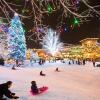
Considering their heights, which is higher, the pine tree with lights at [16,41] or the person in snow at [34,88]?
the pine tree with lights at [16,41]

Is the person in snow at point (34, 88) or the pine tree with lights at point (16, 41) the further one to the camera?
the pine tree with lights at point (16, 41)

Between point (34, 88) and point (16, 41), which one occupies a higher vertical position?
point (16, 41)

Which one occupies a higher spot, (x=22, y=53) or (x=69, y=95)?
(x=22, y=53)

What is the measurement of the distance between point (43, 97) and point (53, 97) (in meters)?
0.64

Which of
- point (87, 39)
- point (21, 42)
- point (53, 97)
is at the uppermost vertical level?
point (87, 39)

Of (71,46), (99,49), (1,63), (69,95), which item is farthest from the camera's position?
(71,46)

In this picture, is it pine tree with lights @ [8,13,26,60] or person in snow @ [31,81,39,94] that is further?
pine tree with lights @ [8,13,26,60]

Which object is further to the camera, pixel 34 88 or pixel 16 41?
pixel 16 41

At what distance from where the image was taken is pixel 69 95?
1792 centimetres

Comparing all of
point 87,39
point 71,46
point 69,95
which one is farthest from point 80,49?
point 69,95

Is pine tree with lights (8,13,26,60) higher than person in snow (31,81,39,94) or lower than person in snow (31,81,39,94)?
higher

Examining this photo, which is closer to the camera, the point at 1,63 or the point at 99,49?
the point at 1,63

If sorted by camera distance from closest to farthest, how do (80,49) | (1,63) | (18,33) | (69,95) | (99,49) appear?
(69,95) < (1,63) < (18,33) < (99,49) < (80,49)

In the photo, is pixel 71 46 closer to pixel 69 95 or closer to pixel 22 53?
pixel 22 53
